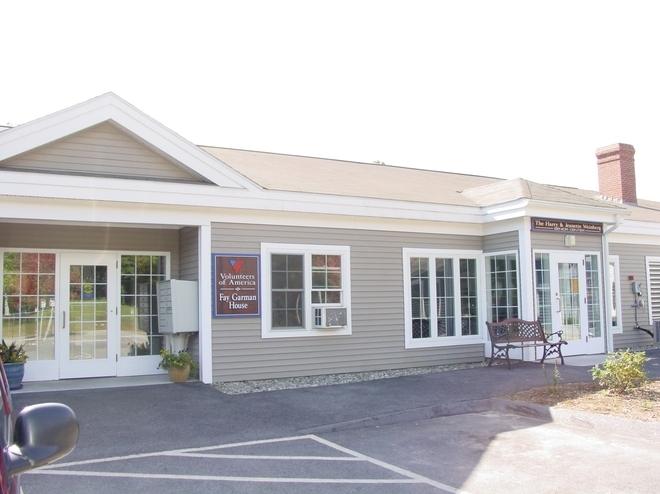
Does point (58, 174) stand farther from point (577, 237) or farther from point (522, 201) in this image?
point (577, 237)

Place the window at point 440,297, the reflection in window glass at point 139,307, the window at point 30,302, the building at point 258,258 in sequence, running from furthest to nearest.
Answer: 1. the window at point 440,297
2. the reflection in window glass at point 139,307
3. the window at point 30,302
4. the building at point 258,258

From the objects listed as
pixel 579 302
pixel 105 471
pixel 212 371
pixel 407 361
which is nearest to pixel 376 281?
pixel 407 361

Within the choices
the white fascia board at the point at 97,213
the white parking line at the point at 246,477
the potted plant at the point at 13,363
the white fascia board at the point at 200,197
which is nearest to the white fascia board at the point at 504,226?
the white fascia board at the point at 200,197

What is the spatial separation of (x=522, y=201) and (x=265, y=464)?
326 inches

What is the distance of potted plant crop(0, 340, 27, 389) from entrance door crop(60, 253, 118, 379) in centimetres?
89

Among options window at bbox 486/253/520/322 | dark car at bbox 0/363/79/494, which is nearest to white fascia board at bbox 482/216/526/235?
window at bbox 486/253/520/322

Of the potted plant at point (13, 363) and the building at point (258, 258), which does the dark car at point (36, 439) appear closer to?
the building at point (258, 258)

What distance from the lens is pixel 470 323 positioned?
1313 cm

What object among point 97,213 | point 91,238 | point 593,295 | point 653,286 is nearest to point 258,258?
point 97,213

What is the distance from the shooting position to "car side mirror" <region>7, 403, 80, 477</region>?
2.00 m

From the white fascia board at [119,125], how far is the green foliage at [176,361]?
117 inches

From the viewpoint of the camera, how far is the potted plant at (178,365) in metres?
10.1

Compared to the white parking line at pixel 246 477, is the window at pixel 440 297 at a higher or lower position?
higher

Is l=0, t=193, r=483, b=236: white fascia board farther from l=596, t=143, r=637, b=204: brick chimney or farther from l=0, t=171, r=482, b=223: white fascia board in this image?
l=596, t=143, r=637, b=204: brick chimney
